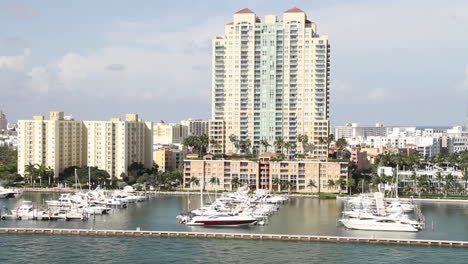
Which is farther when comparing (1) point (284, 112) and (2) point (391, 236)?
(1) point (284, 112)

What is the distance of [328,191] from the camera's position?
97.4 meters

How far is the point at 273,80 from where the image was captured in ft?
363

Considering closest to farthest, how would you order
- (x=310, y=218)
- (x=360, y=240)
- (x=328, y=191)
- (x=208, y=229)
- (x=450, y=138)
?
(x=360, y=240) → (x=208, y=229) → (x=310, y=218) → (x=328, y=191) → (x=450, y=138)

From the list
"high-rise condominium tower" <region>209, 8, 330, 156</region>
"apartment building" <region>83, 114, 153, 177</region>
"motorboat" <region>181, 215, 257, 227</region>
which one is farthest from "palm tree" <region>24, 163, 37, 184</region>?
"motorboat" <region>181, 215, 257, 227</region>

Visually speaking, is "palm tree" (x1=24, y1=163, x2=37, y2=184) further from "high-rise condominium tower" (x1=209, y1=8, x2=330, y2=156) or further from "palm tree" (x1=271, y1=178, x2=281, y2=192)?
"palm tree" (x1=271, y1=178, x2=281, y2=192)

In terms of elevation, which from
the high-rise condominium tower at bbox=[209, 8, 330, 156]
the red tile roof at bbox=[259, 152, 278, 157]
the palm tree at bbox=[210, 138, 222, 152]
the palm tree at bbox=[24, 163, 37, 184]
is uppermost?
the high-rise condominium tower at bbox=[209, 8, 330, 156]

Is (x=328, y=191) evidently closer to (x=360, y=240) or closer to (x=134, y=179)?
(x=134, y=179)

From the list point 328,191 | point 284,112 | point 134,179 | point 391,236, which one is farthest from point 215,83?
point 391,236

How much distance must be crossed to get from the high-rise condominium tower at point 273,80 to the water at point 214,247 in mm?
42754

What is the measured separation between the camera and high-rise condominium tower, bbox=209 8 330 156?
110000 millimetres

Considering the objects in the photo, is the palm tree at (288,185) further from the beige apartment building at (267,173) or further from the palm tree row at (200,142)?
the palm tree row at (200,142)

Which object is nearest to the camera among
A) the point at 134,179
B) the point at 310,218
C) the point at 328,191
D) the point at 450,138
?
the point at 310,218

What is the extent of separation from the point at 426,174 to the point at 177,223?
48.2 m

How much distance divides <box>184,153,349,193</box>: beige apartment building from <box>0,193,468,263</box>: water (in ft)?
95.7
